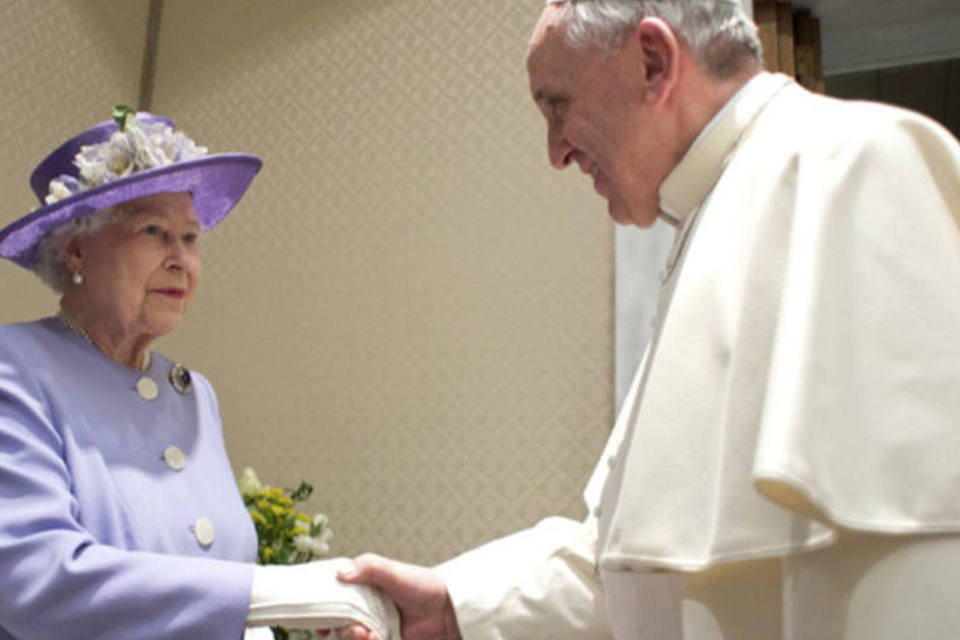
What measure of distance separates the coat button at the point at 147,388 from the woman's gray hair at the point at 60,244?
224mm

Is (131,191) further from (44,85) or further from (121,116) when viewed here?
(44,85)

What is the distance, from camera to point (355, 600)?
1.45 m

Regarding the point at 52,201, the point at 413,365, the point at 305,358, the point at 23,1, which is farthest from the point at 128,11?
the point at 52,201

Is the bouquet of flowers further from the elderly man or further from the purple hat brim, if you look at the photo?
the elderly man

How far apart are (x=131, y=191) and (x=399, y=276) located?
157 centimetres

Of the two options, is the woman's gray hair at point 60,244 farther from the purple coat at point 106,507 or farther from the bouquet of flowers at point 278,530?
the bouquet of flowers at point 278,530

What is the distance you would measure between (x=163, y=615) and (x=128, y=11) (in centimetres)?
290

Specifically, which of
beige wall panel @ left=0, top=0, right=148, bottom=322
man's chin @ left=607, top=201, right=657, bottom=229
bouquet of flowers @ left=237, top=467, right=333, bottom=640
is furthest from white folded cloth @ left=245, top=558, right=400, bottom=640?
beige wall panel @ left=0, top=0, right=148, bottom=322

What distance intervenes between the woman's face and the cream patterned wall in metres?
1.37

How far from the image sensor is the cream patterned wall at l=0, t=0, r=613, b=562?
2.90 metres

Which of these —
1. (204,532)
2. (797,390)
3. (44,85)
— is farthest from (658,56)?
(44,85)

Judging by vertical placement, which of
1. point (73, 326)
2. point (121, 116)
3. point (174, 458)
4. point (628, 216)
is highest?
point (121, 116)

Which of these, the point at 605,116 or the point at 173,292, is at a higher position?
the point at 605,116

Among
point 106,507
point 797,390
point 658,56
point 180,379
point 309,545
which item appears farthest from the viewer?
point 309,545
